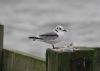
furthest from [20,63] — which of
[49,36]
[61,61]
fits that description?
[61,61]

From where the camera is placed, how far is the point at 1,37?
517 centimetres

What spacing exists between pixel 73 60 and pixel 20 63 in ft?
5.60

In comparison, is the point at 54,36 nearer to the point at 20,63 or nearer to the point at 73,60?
the point at 73,60

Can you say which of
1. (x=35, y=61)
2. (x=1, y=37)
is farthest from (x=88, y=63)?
(x=1, y=37)

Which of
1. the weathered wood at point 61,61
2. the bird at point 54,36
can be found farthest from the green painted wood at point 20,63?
the weathered wood at point 61,61

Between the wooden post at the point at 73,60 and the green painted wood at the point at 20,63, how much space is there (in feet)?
2.02

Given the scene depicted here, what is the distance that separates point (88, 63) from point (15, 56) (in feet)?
6.55

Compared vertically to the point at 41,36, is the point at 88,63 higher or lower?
lower

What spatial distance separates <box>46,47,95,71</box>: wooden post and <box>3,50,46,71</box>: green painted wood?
0.62 m

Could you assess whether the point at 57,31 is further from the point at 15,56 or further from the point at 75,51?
the point at 15,56

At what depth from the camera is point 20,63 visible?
4.41m

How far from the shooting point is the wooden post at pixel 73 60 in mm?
2826

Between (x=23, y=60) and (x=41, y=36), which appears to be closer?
(x=41, y=36)

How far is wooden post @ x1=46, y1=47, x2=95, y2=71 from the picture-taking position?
2826 mm
